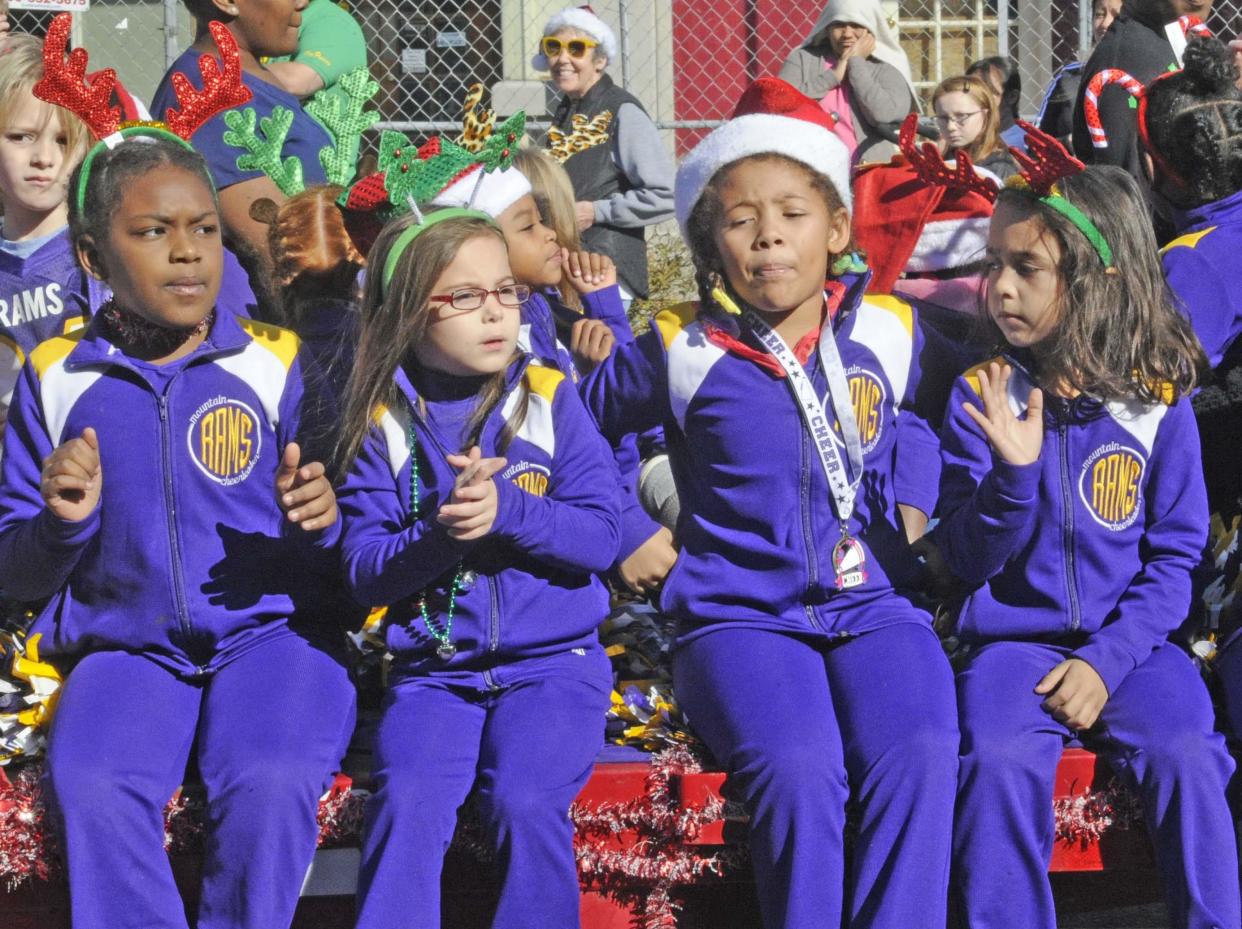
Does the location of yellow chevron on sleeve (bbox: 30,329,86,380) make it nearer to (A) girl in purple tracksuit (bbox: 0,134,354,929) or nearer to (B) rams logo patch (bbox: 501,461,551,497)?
(A) girl in purple tracksuit (bbox: 0,134,354,929)

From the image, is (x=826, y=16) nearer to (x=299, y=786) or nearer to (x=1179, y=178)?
(x=1179, y=178)

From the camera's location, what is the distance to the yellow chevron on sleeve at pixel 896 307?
141 inches

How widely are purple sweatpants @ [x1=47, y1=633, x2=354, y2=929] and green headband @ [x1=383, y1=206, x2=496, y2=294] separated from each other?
86 cm

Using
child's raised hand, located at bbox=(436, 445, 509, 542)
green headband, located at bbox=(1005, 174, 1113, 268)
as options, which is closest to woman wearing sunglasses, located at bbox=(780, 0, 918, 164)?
green headband, located at bbox=(1005, 174, 1113, 268)

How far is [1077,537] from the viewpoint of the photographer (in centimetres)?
334

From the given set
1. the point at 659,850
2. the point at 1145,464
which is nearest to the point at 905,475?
the point at 1145,464

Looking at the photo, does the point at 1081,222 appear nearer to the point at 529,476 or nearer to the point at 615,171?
the point at 529,476

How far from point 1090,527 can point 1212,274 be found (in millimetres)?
787

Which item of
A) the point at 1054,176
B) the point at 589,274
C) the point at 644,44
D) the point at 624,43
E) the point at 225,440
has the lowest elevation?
the point at 225,440

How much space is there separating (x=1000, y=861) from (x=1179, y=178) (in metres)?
1.75

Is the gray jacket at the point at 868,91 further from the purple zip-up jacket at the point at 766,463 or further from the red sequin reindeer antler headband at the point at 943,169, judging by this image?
the purple zip-up jacket at the point at 766,463

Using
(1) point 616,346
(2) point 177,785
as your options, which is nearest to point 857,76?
(1) point 616,346

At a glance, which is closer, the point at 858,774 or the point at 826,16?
the point at 858,774

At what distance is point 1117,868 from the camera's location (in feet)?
10.9
